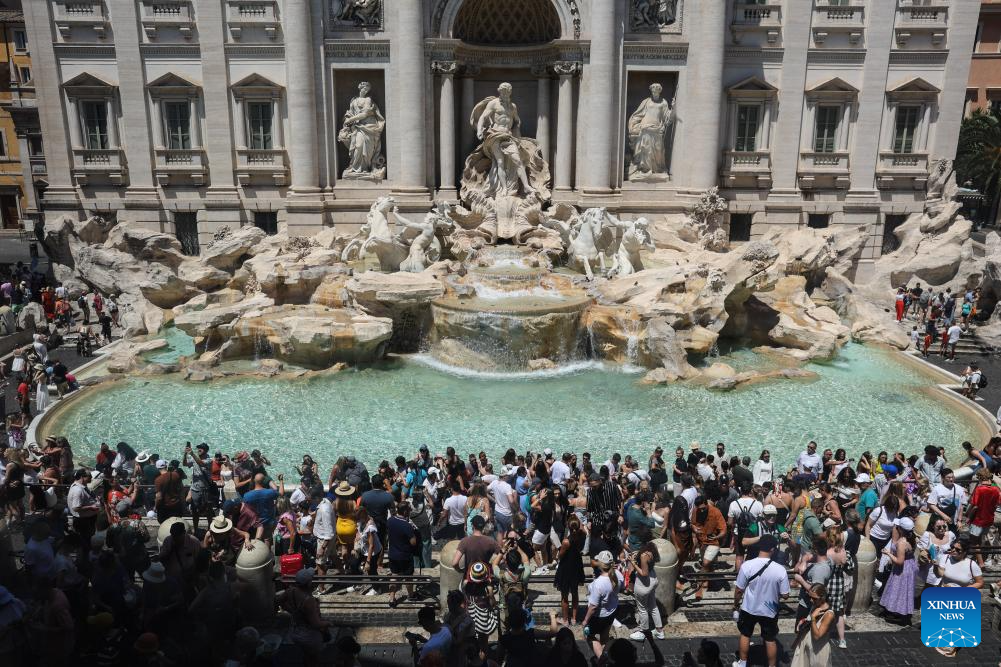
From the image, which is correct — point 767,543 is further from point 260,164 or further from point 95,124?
point 95,124

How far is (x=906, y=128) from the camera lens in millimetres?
25938

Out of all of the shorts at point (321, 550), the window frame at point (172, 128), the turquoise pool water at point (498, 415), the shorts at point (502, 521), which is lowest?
the turquoise pool water at point (498, 415)

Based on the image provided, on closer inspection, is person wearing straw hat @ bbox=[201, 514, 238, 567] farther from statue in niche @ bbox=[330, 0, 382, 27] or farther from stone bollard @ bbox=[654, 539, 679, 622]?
statue in niche @ bbox=[330, 0, 382, 27]

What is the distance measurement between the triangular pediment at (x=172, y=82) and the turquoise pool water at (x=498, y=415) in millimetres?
11844

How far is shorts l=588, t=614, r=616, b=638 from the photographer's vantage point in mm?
7614

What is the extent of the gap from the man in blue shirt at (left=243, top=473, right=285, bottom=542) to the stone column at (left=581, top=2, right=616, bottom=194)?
58.8 ft

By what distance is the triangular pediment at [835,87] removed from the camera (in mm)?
25188

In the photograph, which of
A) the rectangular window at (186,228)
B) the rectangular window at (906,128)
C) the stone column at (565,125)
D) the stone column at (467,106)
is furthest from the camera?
the rectangular window at (186,228)

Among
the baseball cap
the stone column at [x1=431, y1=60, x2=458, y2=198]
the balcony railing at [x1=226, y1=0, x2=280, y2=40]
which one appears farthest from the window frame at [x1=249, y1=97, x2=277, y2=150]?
the baseball cap

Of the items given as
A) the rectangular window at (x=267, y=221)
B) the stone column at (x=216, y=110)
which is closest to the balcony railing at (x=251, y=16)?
the stone column at (x=216, y=110)

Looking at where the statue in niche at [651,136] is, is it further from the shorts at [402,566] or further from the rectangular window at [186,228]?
the shorts at [402,566]

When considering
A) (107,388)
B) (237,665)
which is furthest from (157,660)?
(107,388)

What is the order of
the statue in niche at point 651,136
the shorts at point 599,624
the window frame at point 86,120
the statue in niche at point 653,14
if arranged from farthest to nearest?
the window frame at point 86,120, the statue in niche at point 651,136, the statue in niche at point 653,14, the shorts at point 599,624

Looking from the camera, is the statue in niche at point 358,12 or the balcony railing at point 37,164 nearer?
the statue in niche at point 358,12
